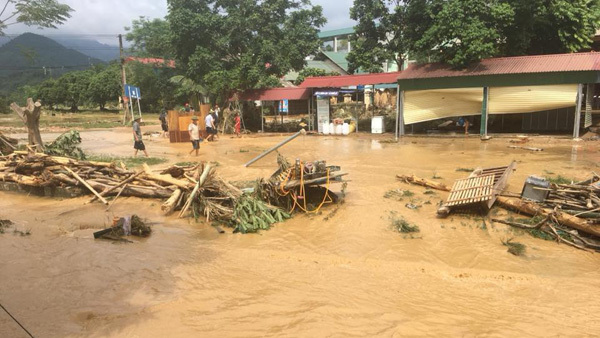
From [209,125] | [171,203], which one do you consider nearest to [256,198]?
[171,203]

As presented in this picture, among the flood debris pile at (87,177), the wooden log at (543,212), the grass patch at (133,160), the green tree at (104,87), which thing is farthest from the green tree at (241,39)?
the green tree at (104,87)

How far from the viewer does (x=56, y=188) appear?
36.3 feet

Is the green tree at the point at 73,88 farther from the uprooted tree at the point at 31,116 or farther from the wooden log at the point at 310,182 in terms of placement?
the wooden log at the point at 310,182

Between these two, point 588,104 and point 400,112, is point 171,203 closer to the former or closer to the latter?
point 400,112

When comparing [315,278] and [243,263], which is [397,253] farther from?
[243,263]

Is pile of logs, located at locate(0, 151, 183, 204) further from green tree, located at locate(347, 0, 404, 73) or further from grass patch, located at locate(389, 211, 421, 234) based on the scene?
green tree, located at locate(347, 0, 404, 73)

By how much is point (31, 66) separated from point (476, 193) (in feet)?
107

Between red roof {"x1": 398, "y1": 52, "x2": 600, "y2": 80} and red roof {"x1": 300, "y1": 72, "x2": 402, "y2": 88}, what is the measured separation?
169 centimetres

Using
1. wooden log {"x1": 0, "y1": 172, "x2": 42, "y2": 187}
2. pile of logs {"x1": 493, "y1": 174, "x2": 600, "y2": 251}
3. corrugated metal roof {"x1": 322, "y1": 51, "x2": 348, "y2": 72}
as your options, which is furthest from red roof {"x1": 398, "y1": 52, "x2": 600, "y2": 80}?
corrugated metal roof {"x1": 322, "y1": 51, "x2": 348, "y2": 72}

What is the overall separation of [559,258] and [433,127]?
754 inches

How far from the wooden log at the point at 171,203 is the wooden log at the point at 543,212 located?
7.22 metres

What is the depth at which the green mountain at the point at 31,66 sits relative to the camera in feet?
172

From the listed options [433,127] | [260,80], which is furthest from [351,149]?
[260,80]

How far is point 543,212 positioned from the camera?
25.8ft
